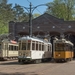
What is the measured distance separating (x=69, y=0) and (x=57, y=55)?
161 ft

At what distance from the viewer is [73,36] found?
71938 mm

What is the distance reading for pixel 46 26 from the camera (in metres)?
65.2

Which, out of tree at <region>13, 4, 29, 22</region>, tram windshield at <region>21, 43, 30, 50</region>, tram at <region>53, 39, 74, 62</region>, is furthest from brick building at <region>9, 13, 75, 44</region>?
tree at <region>13, 4, 29, 22</region>

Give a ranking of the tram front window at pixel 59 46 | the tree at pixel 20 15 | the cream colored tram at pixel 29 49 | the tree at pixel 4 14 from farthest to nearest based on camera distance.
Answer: the tree at pixel 20 15
the tree at pixel 4 14
the tram front window at pixel 59 46
the cream colored tram at pixel 29 49

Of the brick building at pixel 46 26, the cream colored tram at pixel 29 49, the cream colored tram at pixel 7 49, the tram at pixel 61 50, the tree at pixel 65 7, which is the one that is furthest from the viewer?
the tree at pixel 65 7

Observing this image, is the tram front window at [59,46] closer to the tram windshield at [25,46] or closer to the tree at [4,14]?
the tram windshield at [25,46]

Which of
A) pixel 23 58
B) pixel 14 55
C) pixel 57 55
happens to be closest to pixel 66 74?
pixel 23 58

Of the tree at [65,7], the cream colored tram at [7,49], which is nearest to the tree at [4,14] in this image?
the tree at [65,7]

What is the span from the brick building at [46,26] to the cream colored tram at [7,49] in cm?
1992

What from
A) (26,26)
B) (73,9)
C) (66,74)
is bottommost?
(66,74)

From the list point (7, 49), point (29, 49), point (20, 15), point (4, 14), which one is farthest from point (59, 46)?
point (20, 15)

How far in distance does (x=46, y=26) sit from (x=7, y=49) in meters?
24.1

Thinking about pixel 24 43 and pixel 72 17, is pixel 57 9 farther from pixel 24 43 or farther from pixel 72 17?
pixel 24 43

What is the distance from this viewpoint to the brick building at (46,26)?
64062 millimetres
